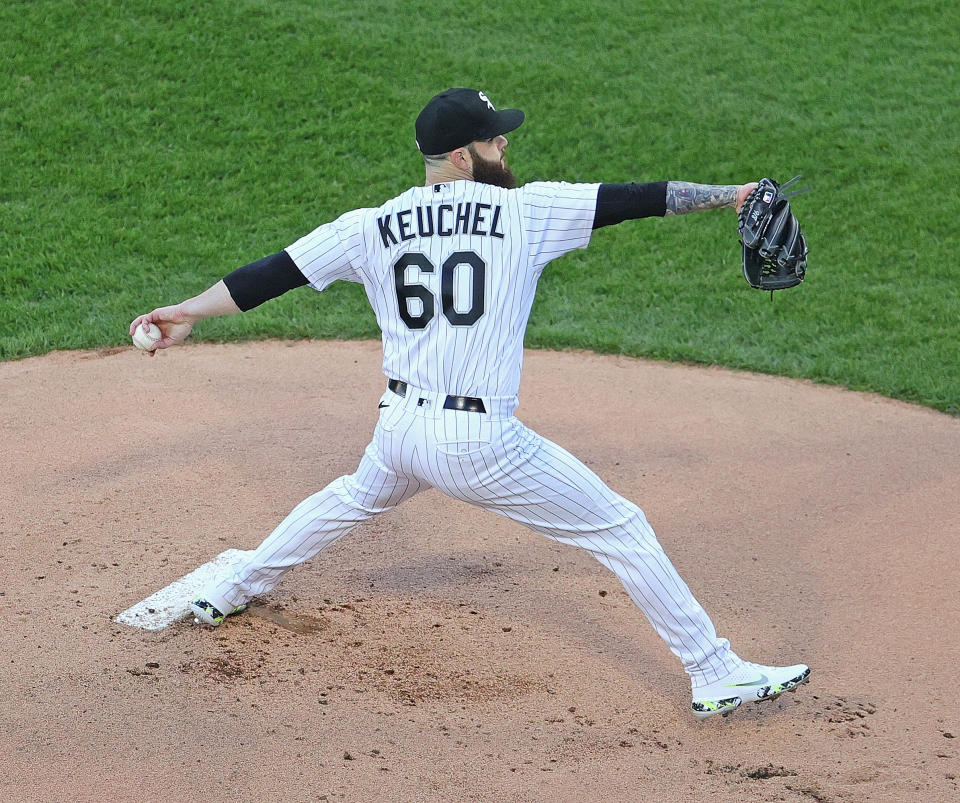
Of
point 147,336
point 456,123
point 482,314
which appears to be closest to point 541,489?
point 482,314

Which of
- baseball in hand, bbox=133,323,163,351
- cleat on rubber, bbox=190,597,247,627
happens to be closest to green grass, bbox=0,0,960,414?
cleat on rubber, bbox=190,597,247,627

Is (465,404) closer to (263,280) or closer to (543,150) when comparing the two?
(263,280)

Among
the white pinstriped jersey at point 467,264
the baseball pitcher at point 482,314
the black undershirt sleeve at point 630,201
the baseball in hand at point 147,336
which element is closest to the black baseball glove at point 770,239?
the baseball pitcher at point 482,314

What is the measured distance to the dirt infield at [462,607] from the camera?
3.53 metres

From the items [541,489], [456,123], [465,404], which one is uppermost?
[456,123]

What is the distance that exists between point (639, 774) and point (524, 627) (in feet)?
3.16

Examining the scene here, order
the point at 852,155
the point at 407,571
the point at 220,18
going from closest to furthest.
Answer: the point at 407,571, the point at 852,155, the point at 220,18

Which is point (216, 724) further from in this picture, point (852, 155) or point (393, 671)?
point (852, 155)

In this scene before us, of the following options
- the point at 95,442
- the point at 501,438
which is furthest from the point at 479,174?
the point at 95,442

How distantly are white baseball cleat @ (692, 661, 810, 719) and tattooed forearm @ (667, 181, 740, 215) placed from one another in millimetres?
1459

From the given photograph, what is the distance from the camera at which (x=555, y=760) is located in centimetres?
356

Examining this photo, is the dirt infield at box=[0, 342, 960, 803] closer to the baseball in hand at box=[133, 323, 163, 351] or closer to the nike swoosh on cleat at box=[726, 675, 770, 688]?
the nike swoosh on cleat at box=[726, 675, 770, 688]

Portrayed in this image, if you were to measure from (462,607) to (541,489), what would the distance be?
1.12m

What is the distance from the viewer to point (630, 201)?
3461mm
